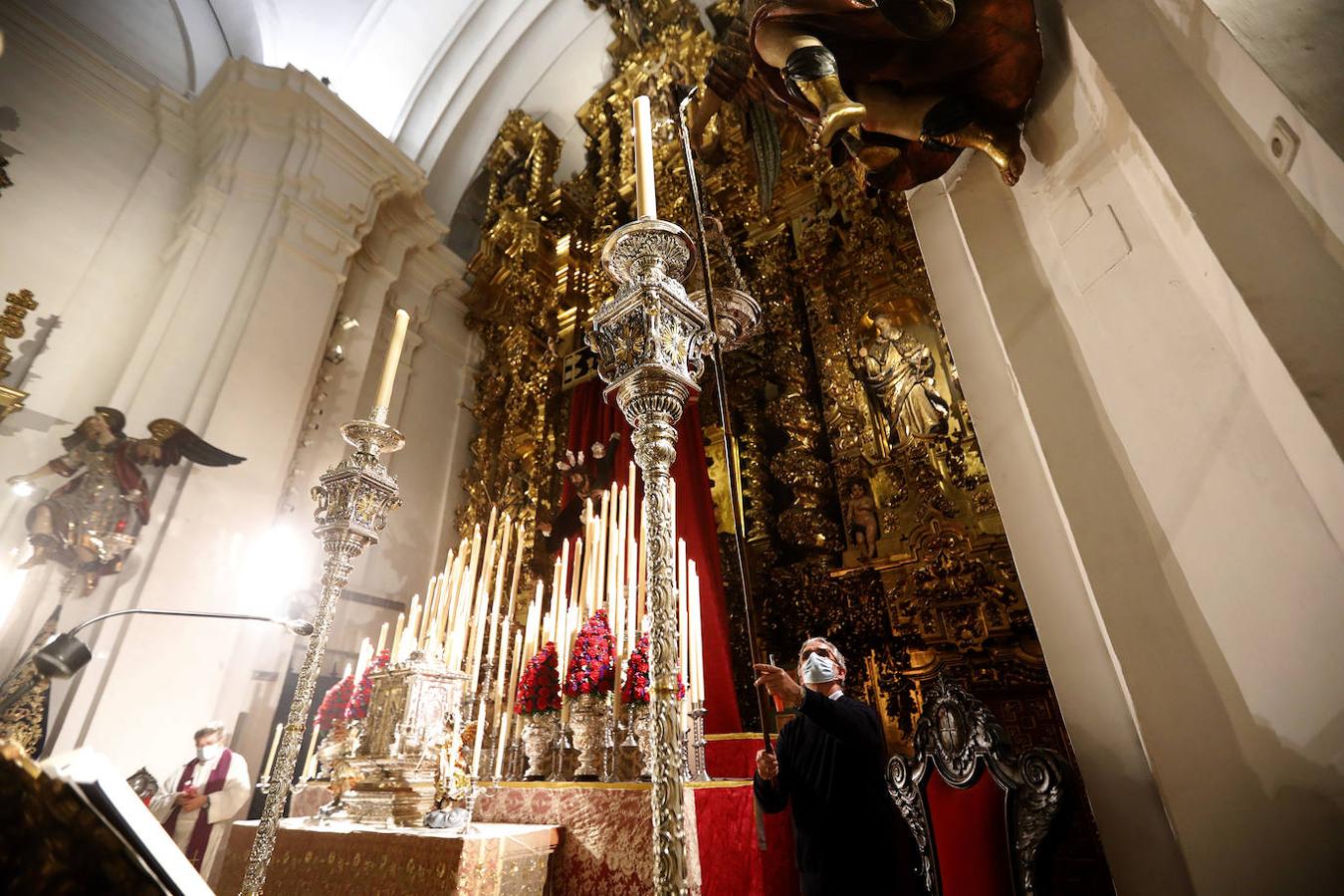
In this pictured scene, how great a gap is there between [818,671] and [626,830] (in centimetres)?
79

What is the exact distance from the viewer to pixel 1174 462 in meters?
1.21

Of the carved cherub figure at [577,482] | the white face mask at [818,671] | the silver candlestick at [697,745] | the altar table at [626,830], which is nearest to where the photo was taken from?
the altar table at [626,830]

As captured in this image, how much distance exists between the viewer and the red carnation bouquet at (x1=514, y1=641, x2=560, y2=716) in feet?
7.78

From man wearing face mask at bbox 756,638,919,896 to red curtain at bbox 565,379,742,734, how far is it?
147 centimetres

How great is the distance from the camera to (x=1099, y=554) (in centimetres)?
134

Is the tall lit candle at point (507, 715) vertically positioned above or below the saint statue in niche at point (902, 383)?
below

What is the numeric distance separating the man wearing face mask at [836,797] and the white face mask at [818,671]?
147 mm

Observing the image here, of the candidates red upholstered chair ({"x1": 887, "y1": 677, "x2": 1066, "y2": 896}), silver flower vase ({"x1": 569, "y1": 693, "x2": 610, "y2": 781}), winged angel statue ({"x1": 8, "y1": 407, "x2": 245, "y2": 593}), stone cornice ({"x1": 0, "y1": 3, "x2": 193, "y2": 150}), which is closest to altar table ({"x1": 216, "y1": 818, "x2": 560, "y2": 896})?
silver flower vase ({"x1": 569, "y1": 693, "x2": 610, "y2": 781})

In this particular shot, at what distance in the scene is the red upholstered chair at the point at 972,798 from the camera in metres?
1.44

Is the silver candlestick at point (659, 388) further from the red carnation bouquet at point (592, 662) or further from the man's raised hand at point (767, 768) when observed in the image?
the red carnation bouquet at point (592, 662)

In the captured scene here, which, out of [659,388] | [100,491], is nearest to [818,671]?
[659,388]

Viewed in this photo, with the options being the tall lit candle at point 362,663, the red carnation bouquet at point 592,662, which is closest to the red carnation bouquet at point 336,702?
the tall lit candle at point 362,663

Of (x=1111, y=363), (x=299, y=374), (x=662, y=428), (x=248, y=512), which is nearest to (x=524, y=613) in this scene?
(x=248, y=512)

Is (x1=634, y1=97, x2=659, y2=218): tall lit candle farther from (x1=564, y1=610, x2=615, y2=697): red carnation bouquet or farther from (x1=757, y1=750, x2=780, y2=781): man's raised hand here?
(x1=564, y1=610, x2=615, y2=697): red carnation bouquet
